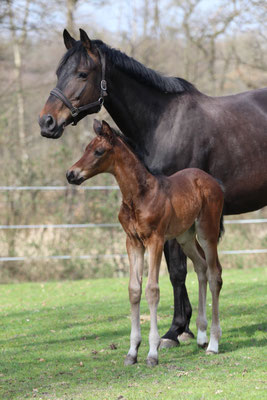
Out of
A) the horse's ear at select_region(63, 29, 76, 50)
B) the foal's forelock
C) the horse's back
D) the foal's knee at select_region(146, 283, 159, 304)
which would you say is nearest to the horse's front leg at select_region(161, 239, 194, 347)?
the horse's back

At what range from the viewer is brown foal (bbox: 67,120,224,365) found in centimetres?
490

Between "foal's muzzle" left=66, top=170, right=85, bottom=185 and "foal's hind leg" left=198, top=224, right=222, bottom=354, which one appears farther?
"foal's hind leg" left=198, top=224, right=222, bottom=354

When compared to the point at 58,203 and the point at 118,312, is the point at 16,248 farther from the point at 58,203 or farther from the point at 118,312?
the point at 118,312

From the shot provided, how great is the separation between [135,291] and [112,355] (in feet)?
2.85

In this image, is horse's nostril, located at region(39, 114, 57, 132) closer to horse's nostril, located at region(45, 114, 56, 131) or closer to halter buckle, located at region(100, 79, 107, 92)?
horse's nostril, located at region(45, 114, 56, 131)

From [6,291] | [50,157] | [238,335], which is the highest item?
[50,157]

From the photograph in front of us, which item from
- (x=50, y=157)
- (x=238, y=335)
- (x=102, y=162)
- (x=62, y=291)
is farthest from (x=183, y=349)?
(x=50, y=157)

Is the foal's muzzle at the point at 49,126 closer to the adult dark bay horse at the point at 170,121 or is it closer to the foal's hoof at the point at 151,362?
the adult dark bay horse at the point at 170,121

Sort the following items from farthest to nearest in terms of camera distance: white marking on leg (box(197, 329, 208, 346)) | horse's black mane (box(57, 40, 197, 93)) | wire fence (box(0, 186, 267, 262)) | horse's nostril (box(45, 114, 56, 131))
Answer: wire fence (box(0, 186, 267, 262)) → horse's black mane (box(57, 40, 197, 93)) → horse's nostril (box(45, 114, 56, 131)) → white marking on leg (box(197, 329, 208, 346))

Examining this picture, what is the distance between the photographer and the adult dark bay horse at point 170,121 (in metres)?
5.79

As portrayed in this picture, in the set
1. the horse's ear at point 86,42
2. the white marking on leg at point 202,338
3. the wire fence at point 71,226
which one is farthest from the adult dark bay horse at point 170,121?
the wire fence at point 71,226

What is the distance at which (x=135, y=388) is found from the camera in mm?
4277

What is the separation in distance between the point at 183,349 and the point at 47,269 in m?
7.61

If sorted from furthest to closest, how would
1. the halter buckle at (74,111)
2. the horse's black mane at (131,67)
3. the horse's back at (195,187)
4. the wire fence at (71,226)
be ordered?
the wire fence at (71,226) < the horse's black mane at (131,67) < the halter buckle at (74,111) < the horse's back at (195,187)
